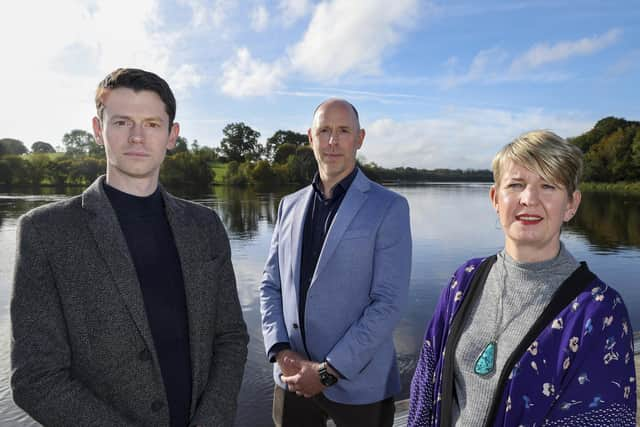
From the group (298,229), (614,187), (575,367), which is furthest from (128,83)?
(614,187)

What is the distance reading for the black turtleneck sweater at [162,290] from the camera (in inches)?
71.2

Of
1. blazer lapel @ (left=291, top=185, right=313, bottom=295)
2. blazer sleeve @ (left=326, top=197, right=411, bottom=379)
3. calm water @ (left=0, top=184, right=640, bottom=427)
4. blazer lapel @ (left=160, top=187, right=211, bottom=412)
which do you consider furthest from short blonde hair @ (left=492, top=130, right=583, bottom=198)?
calm water @ (left=0, top=184, right=640, bottom=427)

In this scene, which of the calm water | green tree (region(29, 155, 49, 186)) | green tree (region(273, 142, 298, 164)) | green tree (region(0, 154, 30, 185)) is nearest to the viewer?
the calm water

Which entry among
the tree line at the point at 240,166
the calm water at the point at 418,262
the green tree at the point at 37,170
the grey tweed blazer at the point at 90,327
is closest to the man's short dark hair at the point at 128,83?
the grey tweed blazer at the point at 90,327

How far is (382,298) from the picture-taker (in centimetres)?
254

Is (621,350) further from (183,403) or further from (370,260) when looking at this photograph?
(183,403)

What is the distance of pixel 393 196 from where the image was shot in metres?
2.73

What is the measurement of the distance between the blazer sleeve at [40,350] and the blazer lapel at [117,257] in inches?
7.8

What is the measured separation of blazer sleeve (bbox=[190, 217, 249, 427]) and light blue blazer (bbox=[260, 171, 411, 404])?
1.94 ft

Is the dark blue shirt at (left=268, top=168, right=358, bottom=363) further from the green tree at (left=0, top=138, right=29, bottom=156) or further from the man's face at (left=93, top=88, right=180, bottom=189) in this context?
the green tree at (left=0, top=138, right=29, bottom=156)

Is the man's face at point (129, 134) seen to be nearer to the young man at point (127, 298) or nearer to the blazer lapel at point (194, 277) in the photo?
the young man at point (127, 298)

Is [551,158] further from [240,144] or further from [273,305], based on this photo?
[240,144]

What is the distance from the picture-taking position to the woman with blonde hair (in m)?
1.56

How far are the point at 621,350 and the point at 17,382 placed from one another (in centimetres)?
219
